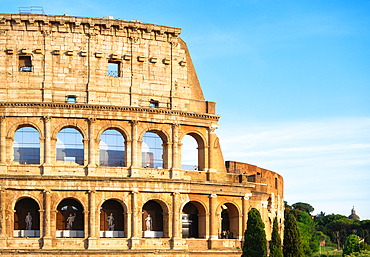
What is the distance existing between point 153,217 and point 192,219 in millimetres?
3421

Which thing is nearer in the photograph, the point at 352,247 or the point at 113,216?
the point at 113,216

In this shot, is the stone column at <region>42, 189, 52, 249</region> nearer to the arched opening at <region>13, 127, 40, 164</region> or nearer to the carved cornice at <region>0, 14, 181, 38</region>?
the arched opening at <region>13, 127, 40, 164</region>

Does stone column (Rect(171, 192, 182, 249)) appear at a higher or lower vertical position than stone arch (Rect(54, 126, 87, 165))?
lower

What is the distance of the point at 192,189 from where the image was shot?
46969 mm

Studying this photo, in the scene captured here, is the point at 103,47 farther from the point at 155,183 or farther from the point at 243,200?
the point at 243,200

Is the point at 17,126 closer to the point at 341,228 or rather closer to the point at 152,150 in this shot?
the point at 152,150

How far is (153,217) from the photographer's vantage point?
48125mm

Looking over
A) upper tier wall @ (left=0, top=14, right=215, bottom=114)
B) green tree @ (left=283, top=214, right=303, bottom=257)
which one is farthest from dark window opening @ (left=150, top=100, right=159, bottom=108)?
green tree @ (left=283, top=214, right=303, bottom=257)

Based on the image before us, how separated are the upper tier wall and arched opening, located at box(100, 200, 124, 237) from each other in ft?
26.5

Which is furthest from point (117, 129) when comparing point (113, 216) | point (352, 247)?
point (352, 247)

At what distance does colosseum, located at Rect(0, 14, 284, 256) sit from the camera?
44375 mm

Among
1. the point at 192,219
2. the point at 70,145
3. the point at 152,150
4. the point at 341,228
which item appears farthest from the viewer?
the point at 341,228

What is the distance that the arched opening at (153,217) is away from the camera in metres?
47.2

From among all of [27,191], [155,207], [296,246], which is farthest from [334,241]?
[27,191]
